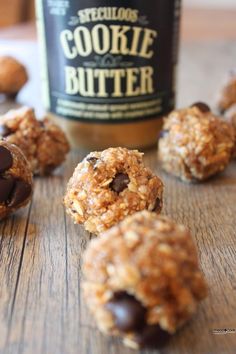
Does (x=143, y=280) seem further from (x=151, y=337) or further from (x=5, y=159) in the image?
(x=5, y=159)

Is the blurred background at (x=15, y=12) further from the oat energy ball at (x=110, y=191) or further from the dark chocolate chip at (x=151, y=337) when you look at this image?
the dark chocolate chip at (x=151, y=337)

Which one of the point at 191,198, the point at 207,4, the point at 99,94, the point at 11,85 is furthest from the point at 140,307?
the point at 207,4

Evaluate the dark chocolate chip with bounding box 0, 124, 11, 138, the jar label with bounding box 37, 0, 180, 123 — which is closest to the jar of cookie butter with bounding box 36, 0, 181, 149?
the jar label with bounding box 37, 0, 180, 123

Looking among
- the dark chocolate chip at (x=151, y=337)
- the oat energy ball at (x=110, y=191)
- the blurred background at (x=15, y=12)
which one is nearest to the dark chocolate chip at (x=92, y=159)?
the oat energy ball at (x=110, y=191)

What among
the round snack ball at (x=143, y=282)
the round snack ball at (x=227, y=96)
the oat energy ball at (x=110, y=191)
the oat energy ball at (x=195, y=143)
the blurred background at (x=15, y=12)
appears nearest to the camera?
the round snack ball at (x=143, y=282)

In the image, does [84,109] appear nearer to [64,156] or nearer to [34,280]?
[64,156]
